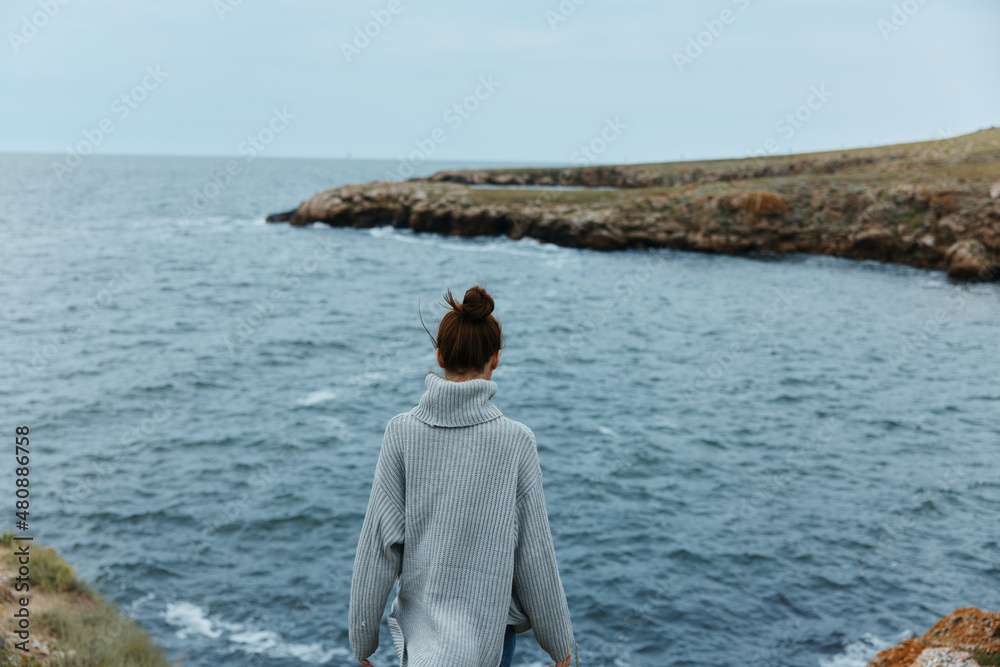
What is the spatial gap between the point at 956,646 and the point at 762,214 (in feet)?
169

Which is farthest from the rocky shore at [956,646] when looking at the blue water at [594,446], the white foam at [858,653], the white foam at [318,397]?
the white foam at [318,397]

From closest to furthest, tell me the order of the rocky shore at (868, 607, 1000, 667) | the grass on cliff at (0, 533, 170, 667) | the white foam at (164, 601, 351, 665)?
1. the rocky shore at (868, 607, 1000, 667)
2. the grass on cliff at (0, 533, 170, 667)
3. the white foam at (164, 601, 351, 665)

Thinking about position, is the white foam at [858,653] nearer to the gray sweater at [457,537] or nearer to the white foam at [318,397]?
the gray sweater at [457,537]

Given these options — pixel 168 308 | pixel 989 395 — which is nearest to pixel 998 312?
pixel 989 395

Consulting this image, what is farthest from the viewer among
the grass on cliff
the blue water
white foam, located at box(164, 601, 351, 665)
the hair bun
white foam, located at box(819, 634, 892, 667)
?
the blue water

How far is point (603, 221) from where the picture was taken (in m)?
58.2

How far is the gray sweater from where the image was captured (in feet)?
10.2

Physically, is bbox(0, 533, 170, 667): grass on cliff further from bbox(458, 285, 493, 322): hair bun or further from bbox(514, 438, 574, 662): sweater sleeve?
bbox(458, 285, 493, 322): hair bun

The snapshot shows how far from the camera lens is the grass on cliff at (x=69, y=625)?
9.06m

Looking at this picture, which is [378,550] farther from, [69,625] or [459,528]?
[69,625]

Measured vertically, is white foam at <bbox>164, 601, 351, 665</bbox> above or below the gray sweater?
below

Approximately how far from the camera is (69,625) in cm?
1010

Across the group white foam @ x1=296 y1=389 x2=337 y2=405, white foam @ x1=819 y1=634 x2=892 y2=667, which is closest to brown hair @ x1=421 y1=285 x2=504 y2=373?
white foam @ x1=819 y1=634 x2=892 y2=667

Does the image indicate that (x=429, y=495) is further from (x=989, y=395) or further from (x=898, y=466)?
(x=989, y=395)
